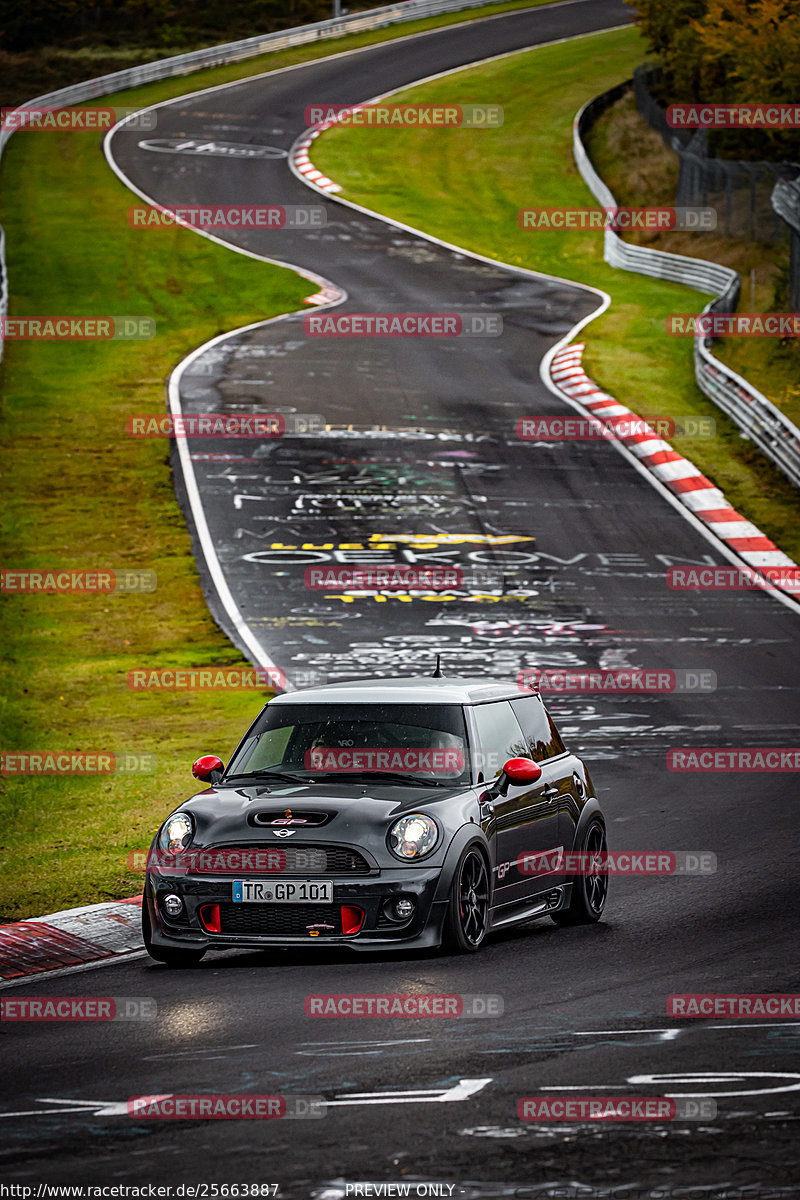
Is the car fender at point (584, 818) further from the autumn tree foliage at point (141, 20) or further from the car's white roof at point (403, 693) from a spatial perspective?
the autumn tree foliage at point (141, 20)

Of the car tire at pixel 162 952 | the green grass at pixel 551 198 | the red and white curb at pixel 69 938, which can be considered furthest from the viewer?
the green grass at pixel 551 198

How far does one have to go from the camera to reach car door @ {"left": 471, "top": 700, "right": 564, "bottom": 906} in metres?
9.95

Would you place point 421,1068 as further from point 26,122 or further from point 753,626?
point 26,122

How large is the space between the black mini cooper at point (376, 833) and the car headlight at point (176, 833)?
0.01 m

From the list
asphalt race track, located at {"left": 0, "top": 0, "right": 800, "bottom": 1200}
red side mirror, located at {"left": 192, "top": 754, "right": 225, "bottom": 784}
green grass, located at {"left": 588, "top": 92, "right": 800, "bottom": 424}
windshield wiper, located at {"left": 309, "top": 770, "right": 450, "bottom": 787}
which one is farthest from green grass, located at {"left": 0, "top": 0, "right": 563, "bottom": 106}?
windshield wiper, located at {"left": 309, "top": 770, "right": 450, "bottom": 787}

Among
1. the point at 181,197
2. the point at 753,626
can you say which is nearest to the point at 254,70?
the point at 181,197

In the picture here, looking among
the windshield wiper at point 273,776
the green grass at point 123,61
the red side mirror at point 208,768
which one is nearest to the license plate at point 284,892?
the windshield wiper at point 273,776

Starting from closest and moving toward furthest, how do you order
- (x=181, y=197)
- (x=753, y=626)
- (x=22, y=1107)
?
(x=22, y=1107) → (x=753, y=626) → (x=181, y=197)

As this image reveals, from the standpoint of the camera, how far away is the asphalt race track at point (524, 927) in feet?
19.7

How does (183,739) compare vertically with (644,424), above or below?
above

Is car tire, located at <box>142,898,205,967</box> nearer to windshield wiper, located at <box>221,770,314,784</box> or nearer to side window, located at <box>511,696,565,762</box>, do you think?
windshield wiper, located at <box>221,770,314,784</box>

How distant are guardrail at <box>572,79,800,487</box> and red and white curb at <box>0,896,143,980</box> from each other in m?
20.3

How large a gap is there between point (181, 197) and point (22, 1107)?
4850 cm

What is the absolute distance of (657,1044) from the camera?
7.39 metres
